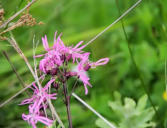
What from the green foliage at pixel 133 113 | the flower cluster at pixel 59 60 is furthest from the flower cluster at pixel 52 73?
the green foliage at pixel 133 113

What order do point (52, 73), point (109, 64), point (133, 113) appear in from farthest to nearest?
point (109, 64) → point (133, 113) → point (52, 73)

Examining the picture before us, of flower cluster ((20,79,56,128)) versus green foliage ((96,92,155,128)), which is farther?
green foliage ((96,92,155,128))

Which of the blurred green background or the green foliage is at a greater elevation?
the blurred green background

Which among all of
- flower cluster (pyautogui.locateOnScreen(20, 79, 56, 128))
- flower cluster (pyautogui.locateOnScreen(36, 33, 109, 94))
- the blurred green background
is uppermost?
the blurred green background

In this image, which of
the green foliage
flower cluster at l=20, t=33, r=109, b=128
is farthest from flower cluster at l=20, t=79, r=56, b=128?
the green foliage

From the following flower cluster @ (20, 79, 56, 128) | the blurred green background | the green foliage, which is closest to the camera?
flower cluster @ (20, 79, 56, 128)

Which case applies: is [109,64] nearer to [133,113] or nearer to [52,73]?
[133,113]

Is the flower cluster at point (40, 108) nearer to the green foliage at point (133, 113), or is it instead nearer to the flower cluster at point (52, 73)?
the flower cluster at point (52, 73)

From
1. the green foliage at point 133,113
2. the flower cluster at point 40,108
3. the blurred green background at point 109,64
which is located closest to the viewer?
the flower cluster at point 40,108

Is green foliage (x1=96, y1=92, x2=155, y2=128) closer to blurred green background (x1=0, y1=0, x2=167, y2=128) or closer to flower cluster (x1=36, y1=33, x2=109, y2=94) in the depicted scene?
blurred green background (x1=0, y1=0, x2=167, y2=128)

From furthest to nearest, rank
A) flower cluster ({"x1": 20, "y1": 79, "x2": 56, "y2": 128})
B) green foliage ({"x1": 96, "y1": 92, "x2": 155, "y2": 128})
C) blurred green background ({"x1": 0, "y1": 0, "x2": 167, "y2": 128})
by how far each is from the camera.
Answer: blurred green background ({"x1": 0, "y1": 0, "x2": 167, "y2": 128}) → green foliage ({"x1": 96, "y1": 92, "x2": 155, "y2": 128}) → flower cluster ({"x1": 20, "y1": 79, "x2": 56, "y2": 128})

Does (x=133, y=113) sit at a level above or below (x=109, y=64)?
below

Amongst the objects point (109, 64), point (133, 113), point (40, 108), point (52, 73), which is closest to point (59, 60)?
point (52, 73)
